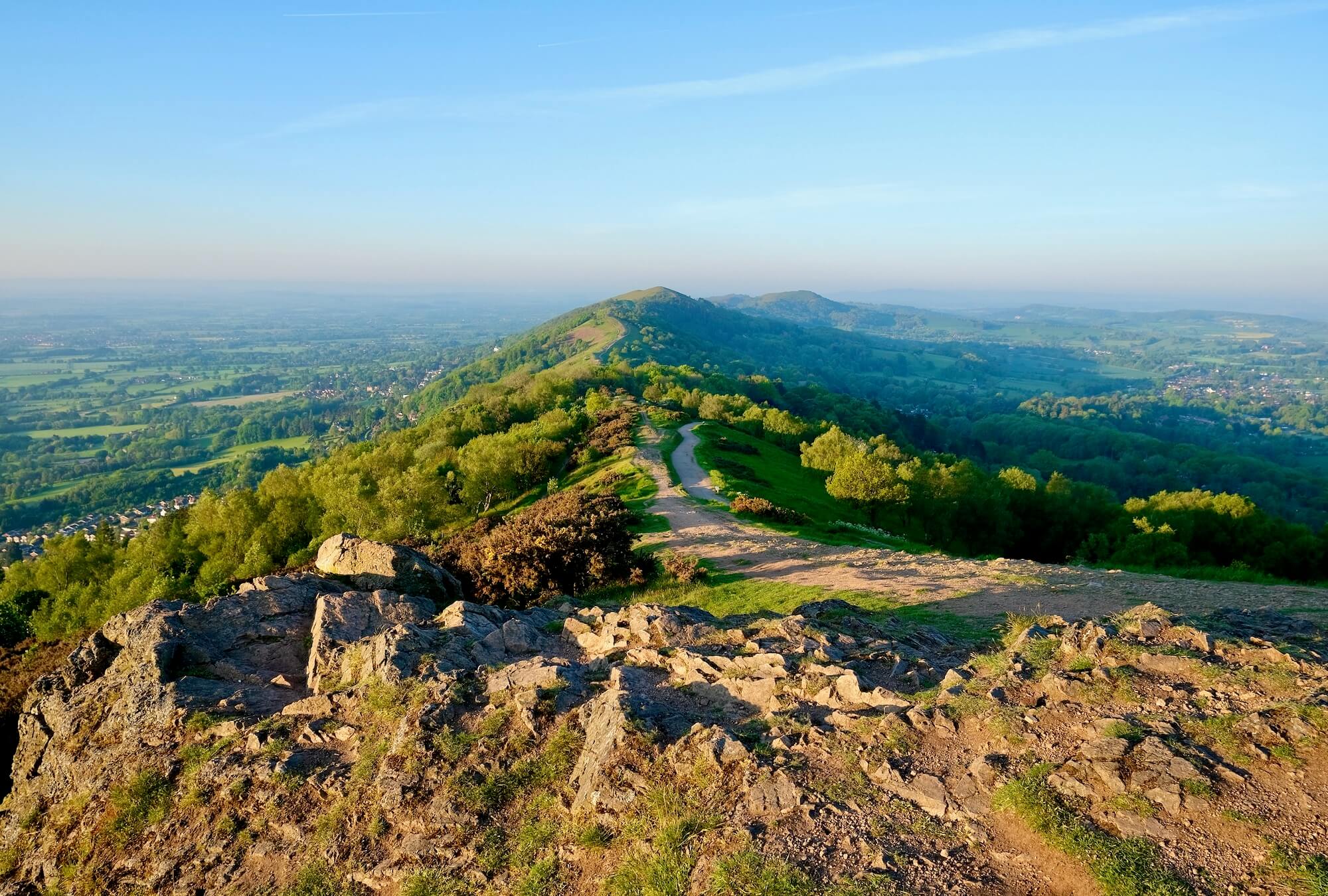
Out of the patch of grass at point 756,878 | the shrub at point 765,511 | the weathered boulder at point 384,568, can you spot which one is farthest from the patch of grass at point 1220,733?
the shrub at point 765,511

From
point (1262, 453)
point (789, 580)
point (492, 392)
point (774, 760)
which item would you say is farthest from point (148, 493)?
point (1262, 453)

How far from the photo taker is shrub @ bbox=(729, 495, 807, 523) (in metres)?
33.1

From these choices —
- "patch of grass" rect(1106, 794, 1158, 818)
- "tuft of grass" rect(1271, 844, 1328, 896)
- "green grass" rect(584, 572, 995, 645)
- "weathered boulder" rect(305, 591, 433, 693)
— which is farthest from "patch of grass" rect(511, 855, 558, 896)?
"green grass" rect(584, 572, 995, 645)

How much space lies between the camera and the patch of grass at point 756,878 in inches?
297

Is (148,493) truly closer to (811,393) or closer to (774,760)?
(811,393)

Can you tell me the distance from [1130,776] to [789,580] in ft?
50.2

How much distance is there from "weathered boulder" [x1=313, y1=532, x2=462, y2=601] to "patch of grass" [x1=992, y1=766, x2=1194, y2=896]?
16.7 metres

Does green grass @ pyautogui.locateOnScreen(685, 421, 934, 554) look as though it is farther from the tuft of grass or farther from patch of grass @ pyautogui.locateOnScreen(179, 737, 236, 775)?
patch of grass @ pyautogui.locateOnScreen(179, 737, 236, 775)

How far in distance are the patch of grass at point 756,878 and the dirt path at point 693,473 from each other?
28193mm

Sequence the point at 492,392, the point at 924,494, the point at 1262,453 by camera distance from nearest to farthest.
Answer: the point at 924,494 < the point at 492,392 < the point at 1262,453

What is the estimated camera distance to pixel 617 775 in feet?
31.9

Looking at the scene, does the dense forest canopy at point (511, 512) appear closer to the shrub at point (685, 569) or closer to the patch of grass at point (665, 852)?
the shrub at point (685, 569)

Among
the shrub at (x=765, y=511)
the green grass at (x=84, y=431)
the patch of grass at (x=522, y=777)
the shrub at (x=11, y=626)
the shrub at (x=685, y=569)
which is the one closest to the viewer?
the patch of grass at (x=522, y=777)

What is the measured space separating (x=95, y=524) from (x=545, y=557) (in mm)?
113917
